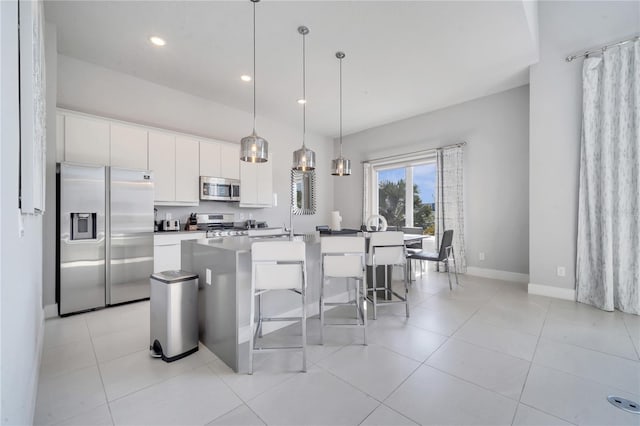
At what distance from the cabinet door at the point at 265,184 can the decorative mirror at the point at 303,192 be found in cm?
89

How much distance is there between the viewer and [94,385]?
181 centimetres

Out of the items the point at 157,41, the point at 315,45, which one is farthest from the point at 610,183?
the point at 157,41

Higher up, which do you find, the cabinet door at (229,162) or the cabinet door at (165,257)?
the cabinet door at (229,162)

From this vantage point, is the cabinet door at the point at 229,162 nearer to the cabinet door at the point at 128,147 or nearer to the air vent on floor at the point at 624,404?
the cabinet door at the point at 128,147

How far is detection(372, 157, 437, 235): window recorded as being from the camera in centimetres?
561

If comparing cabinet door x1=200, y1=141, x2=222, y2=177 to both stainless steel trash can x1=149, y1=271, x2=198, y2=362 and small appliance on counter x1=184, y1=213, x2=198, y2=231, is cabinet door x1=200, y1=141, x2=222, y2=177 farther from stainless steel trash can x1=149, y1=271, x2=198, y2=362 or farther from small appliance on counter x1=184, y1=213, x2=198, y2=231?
stainless steel trash can x1=149, y1=271, x2=198, y2=362

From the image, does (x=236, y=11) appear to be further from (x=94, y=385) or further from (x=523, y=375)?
(x=523, y=375)

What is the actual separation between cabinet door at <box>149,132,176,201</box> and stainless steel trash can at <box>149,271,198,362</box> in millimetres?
2152

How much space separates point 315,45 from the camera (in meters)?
3.23

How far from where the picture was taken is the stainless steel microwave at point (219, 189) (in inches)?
173

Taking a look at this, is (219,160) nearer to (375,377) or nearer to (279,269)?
(279,269)

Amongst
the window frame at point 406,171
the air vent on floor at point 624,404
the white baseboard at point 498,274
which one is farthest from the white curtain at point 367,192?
the air vent on floor at point 624,404

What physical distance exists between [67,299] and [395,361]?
11.5ft

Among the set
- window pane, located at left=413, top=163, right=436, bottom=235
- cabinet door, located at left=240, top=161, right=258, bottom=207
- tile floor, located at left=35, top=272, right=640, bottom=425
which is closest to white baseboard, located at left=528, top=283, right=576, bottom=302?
tile floor, located at left=35, top=272, right=640, bottom=425
